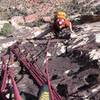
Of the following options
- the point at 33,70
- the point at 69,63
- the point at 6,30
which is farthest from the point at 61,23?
the point at 6,30

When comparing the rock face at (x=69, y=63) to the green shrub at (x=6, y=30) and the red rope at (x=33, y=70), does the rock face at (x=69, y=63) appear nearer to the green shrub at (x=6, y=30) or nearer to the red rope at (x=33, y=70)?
the red rope at (x=33, y=70)

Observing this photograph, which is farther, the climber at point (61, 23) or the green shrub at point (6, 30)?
the green shrub at point (6, 30)

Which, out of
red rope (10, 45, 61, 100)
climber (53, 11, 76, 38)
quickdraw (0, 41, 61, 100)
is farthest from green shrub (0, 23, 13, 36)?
quickdraw (0, 41, 61, 100)

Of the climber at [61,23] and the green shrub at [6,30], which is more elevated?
the climber at [61,23]

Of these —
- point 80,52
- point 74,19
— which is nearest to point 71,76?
point 80,52

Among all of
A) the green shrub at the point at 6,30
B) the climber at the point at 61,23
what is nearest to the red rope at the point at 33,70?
the climber at the point at 61,23

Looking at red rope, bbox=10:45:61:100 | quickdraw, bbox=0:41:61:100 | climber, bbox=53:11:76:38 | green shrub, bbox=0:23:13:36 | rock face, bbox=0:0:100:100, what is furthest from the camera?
green shrub, bbox=0:23:13:36

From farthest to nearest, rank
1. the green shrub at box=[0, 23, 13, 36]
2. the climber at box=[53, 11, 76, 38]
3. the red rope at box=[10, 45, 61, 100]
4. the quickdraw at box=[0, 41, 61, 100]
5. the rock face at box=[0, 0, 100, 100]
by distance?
the green shrub at box=[0, 23, 13, 36]
the climber at box=[53, 11, 76, 38]
the rock face at box=[0, 0, 100, 100]
the red rope at box=[10, 45, 61, 100]
the quickdraw at box=[0, 41, 61, 100]

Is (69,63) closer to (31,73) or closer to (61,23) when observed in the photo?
(31,73)

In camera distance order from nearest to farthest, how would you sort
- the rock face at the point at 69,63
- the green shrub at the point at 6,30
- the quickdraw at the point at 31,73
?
the quickdraw at the point at 31,73, the rock face at the point at 69,63, the green shrub at the point at 6,30

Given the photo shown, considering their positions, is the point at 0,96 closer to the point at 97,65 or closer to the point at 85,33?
the point at 97,65

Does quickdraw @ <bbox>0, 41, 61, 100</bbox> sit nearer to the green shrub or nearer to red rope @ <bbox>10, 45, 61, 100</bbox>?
red rope @ <bbox>10, 45, 61, 100</bbox>

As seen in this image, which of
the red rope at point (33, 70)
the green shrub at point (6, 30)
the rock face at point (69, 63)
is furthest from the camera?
the green shrub at point (6, 30)

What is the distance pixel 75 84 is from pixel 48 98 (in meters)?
1.41
